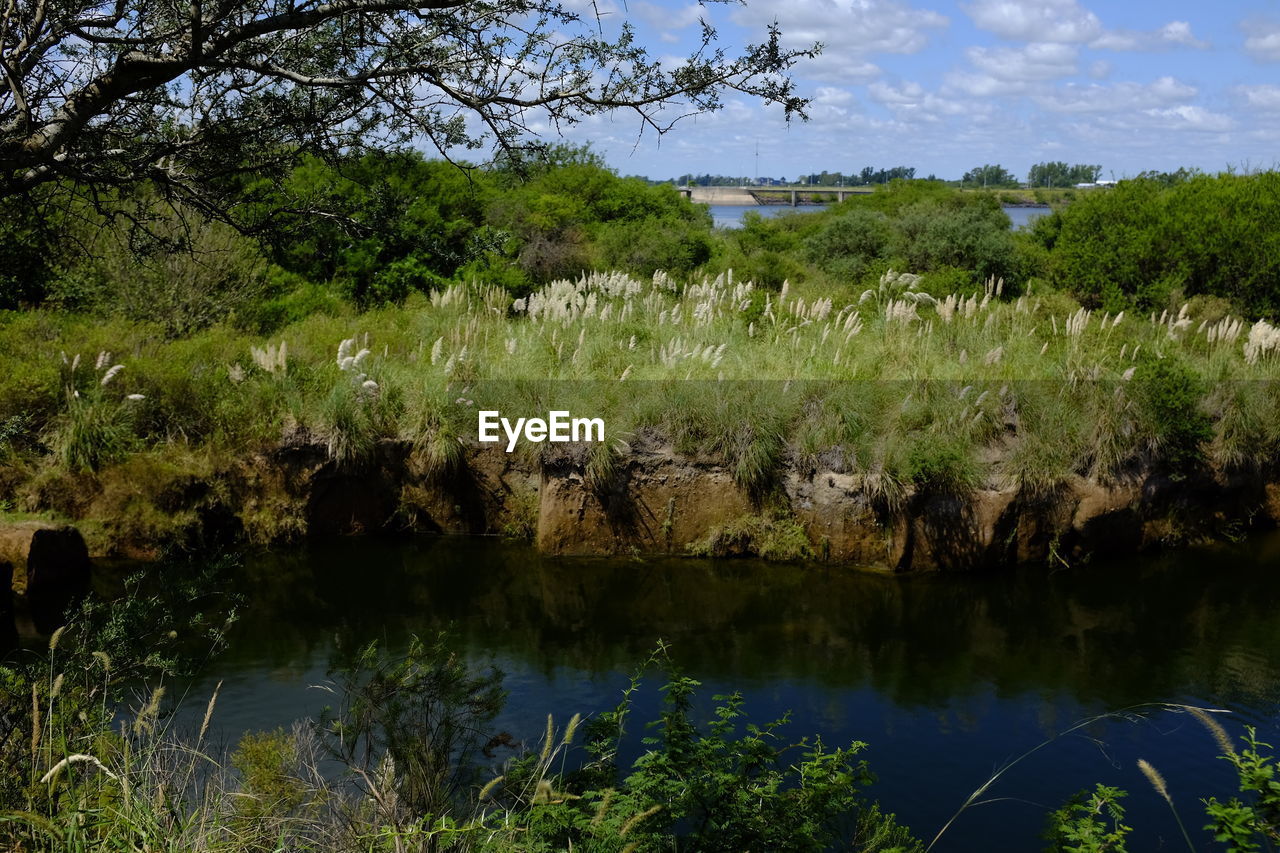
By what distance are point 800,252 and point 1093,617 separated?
1497 centimetres

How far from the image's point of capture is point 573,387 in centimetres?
1269

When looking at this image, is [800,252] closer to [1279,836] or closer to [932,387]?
[932,387]

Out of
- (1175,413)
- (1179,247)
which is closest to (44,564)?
(1175,413)

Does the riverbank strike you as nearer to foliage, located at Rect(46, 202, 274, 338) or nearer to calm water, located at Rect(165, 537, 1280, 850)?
calm water, located at Rect(165, 537, 1280, 850)

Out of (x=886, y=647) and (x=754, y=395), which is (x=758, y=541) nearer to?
(x=754, y=395)

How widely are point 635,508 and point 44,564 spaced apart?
5876 millimetres

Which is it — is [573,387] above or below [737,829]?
above

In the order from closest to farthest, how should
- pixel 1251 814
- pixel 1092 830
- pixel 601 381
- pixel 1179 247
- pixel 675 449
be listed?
pixel 1251 814
pixel 1092 830
pixel 675 449
pixel 601 381
pixel 1179 247

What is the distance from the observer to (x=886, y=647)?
32.7ft

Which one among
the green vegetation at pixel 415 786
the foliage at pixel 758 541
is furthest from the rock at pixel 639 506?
the green vegetation at pixel 415 786

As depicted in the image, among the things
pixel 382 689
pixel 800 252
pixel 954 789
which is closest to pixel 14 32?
pixel 382 689

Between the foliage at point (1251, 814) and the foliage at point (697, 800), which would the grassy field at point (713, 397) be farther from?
the foliage at point (1251, 814)

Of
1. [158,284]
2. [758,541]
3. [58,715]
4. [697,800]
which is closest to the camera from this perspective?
[58,715]

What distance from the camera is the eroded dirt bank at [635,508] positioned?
Result: 1164 centimetres
